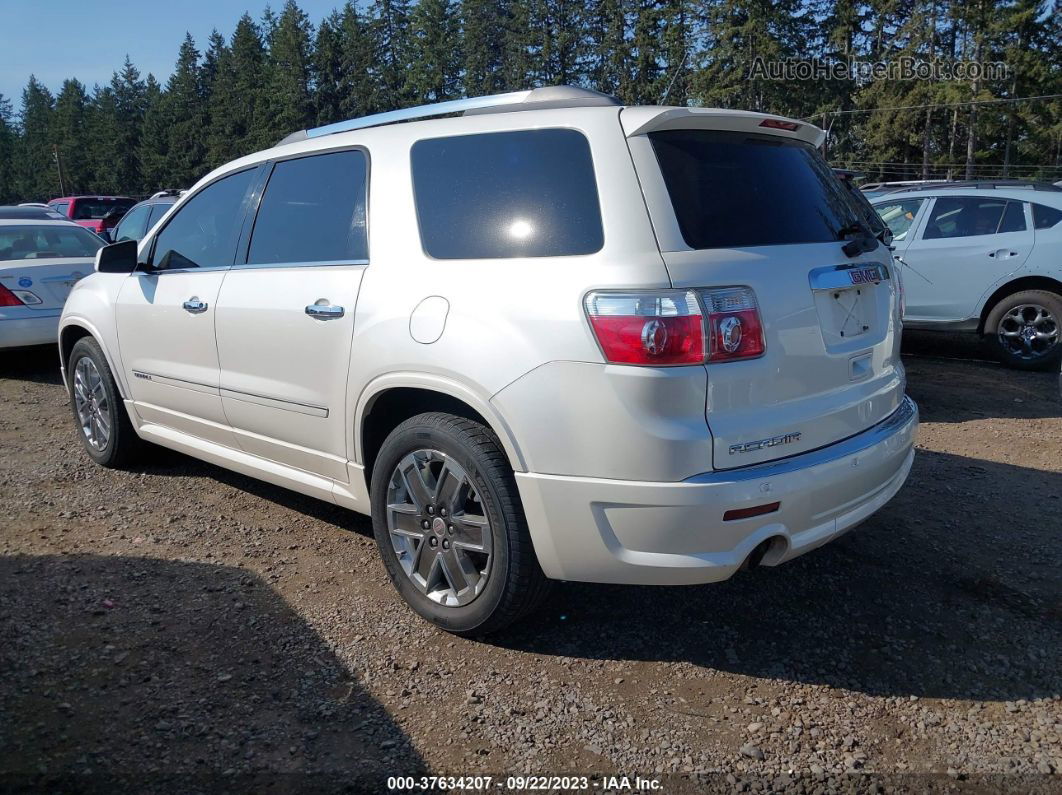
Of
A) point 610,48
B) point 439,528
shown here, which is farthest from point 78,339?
point 610,48

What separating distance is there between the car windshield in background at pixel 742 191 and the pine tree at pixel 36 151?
10471 centimetres

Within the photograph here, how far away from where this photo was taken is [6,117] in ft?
406

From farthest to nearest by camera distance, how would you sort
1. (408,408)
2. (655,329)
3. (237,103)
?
(237,103) → (408,408) → (655,329)

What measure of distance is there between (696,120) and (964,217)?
21.5 ft

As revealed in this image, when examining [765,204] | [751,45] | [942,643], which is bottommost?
[942,643]

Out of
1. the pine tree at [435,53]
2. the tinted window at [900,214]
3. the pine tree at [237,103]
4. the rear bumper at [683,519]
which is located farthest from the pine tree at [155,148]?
the rear bumper at [683,519]

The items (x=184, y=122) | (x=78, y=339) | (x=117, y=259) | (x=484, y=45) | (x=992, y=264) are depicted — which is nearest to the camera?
(x=117, y=259)

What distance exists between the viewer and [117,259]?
4730mm

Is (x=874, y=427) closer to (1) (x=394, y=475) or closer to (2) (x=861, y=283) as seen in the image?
(2) (x=861, y=283)

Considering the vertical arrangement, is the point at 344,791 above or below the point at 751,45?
below

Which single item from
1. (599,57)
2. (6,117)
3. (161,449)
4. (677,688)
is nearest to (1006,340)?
(677,688)

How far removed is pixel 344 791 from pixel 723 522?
136 centimetres

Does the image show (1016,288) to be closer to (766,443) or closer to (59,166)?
(766,443)

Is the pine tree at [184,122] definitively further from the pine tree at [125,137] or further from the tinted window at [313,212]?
the tinted window at [313,212]
